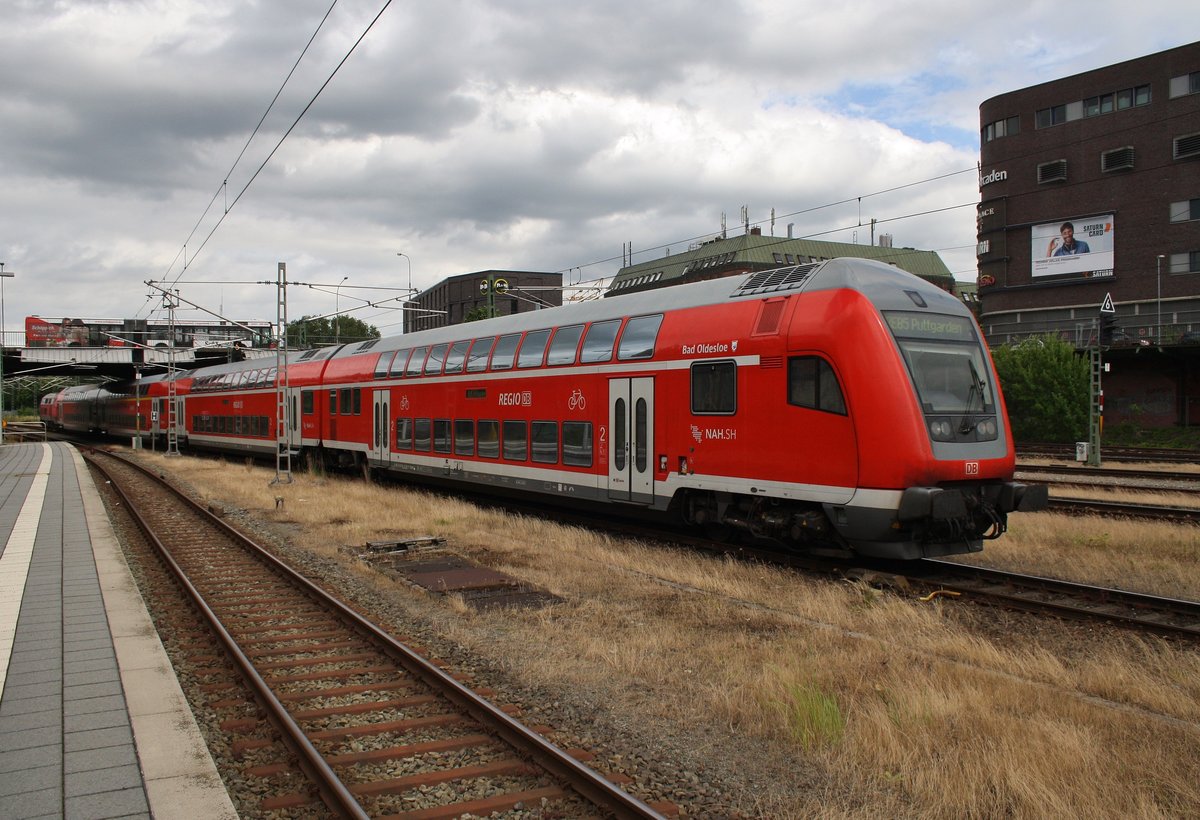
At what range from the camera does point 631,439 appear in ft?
42.6

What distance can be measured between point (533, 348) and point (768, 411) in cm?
610

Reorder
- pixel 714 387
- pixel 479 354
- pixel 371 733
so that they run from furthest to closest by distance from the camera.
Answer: pixel 479 354, pixel 714 387, pixel 371 733

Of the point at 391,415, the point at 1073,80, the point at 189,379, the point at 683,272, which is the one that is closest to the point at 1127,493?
the point at 391,415

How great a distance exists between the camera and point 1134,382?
46281 millimetres

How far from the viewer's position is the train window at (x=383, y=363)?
21312 millimetres

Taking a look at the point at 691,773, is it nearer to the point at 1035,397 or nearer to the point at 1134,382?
the point at 1035,397

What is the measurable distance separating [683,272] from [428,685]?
7068 cm

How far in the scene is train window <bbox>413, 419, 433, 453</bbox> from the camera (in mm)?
19172

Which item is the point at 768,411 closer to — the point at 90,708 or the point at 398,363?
the point at 90,708

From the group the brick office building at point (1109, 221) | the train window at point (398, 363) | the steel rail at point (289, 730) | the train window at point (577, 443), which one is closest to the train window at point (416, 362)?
the train window at point (398, 363)

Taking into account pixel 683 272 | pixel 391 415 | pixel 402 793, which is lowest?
pixel 402 793

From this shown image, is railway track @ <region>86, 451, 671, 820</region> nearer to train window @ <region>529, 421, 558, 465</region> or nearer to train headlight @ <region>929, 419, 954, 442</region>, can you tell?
train window @ <region>529, 421, 558, 465</region>

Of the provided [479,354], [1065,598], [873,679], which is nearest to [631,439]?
[479,354]

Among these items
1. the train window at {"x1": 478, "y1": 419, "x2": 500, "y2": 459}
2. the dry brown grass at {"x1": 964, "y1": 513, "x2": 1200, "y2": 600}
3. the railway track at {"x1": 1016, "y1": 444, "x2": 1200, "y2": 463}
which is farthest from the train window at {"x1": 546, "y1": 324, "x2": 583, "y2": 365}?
the railway track at {"x1": 1016, "y1": 444, "x2": 1200, "y2": 463}
